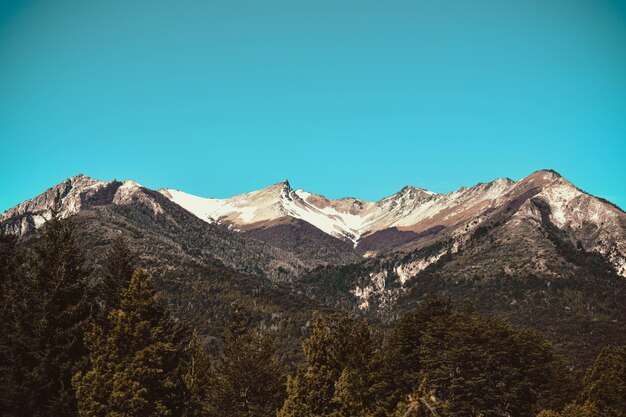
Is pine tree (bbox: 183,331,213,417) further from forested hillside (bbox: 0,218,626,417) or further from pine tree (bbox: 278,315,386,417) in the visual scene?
pine tree (bbox: 278,315,386,417)

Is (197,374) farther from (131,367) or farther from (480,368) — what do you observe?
(131,367)

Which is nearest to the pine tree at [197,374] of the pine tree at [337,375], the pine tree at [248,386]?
the pine tree at [248,386]

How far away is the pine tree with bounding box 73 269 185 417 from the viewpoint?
3058 centimetres

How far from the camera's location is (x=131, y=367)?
102ft

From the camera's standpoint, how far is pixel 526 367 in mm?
57812

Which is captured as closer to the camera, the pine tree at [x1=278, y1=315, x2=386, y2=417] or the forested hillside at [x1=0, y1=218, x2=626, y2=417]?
the forested hillside at [x1=0, y1=218, x2=626, y2=417]

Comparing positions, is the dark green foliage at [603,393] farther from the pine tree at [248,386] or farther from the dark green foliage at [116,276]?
the dark green foliage at [116,276]

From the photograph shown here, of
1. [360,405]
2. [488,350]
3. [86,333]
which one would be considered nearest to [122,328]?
[86,333]

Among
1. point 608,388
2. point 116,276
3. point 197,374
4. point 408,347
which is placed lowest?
point 608,388

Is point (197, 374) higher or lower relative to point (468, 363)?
higher

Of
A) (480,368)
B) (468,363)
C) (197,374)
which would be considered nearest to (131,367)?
(468,363)

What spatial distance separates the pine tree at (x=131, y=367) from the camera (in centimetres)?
3058

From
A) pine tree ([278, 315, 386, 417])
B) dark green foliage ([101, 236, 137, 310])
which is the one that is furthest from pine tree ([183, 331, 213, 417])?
pine tree ([278, 315, 386, 417])

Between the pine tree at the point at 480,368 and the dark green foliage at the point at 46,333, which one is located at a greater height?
the dark green foliage at the point at 46,333
